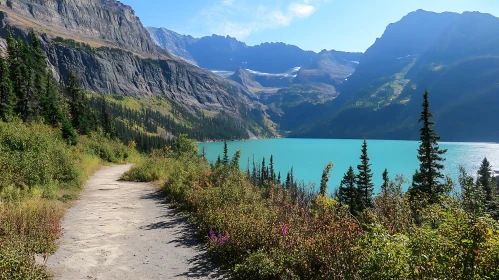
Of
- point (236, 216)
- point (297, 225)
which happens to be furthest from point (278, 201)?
point (297, 225)

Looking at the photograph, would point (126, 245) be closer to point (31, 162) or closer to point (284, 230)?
point (284, 230)

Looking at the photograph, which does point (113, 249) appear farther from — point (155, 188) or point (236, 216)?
point (155, 188)

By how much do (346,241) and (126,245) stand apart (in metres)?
6.56

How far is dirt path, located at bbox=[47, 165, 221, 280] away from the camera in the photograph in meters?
6.84

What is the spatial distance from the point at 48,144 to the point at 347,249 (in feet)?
58.6

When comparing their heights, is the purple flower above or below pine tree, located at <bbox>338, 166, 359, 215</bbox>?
above

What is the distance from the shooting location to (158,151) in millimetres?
28641

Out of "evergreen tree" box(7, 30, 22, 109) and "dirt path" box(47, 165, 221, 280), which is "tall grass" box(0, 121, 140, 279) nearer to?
"dirt path" box(47, 165, 221, 280)

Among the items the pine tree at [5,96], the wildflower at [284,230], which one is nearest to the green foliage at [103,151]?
the pine tree at [5,96]

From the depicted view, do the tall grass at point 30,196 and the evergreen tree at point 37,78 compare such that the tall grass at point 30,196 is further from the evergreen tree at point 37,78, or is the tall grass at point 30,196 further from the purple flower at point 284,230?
the evergreen tree at point 37,78

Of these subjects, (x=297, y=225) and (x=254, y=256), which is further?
(x=297, y=225)

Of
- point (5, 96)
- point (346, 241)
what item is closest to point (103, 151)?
point (5, 96)

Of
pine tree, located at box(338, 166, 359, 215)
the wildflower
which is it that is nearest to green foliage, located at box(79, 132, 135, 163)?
the wildflower

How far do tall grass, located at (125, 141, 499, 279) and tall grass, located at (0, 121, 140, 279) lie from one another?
4.46m
